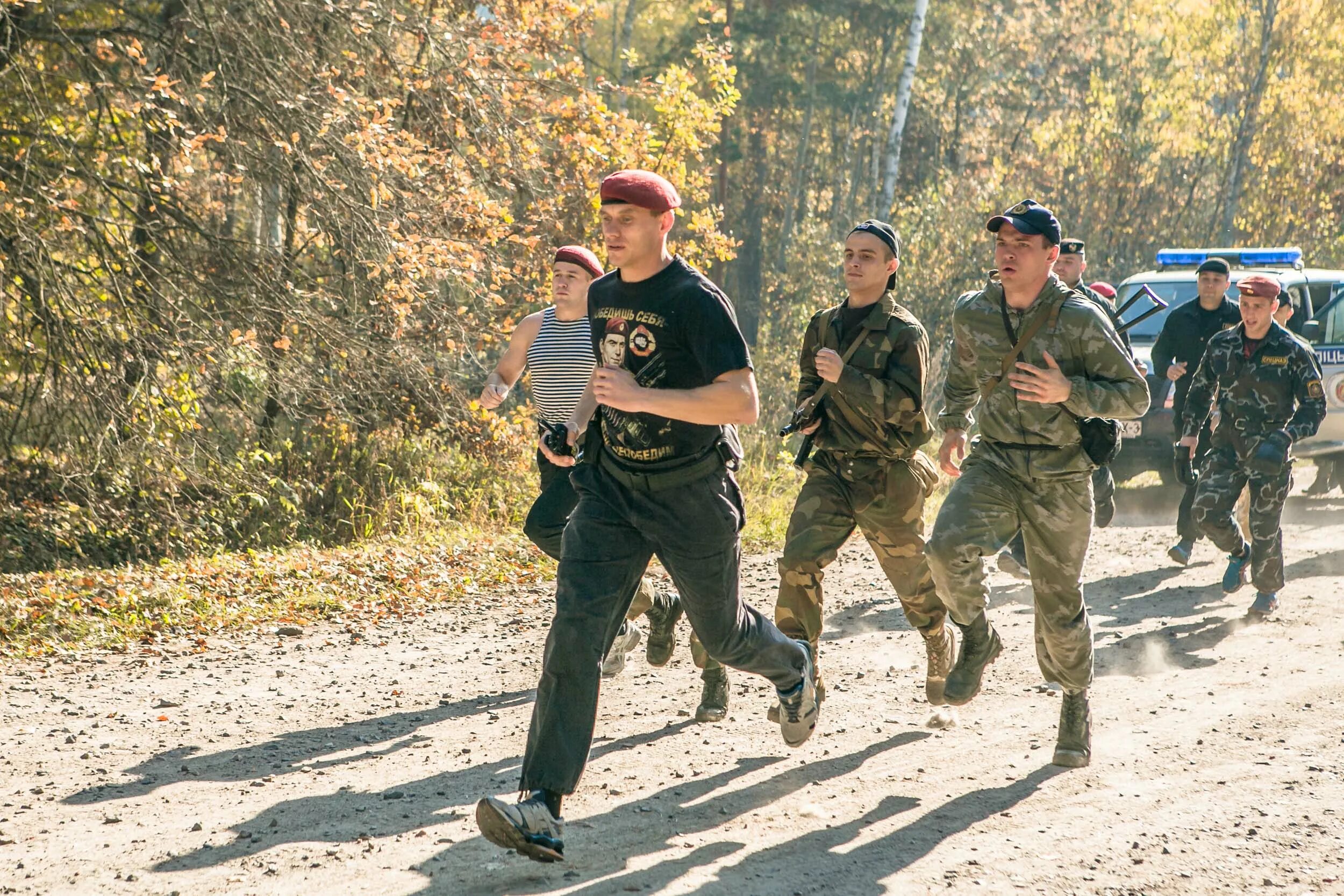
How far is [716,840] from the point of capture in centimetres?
462

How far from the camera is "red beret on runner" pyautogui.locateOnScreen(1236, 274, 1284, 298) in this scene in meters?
8.87

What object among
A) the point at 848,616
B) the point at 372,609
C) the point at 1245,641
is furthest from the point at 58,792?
the point at 1245,641

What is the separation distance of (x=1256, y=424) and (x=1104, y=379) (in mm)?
4398

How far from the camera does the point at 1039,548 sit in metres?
5.59

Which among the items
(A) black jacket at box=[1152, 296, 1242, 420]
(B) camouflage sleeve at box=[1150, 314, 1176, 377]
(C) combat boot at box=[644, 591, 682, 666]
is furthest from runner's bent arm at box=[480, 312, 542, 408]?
(B) camouflage sleeve at box=[1150, 314, 1176, 377]

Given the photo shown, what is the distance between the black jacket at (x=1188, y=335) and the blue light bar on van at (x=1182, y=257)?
236cm

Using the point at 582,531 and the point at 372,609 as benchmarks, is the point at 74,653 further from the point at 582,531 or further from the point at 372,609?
the point at 582,531

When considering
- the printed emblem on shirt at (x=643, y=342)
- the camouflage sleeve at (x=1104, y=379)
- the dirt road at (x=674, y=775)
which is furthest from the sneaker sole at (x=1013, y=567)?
the printed emblem on shirt at (x=643, y=342)

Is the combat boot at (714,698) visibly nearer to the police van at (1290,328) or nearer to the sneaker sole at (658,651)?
the sneaker sole at (658,651)

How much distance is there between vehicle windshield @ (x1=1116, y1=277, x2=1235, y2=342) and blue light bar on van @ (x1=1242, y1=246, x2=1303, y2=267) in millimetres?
942

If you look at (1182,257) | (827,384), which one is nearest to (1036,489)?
(827,384)

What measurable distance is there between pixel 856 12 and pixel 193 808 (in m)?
35.2

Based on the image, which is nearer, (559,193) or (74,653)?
(74,653)

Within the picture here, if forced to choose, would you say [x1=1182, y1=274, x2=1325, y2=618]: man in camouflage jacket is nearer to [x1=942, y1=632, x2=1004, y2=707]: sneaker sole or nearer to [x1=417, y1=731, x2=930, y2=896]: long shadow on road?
[x1=942, y1=632, x2=1004, y2=707]: sneaker sole
